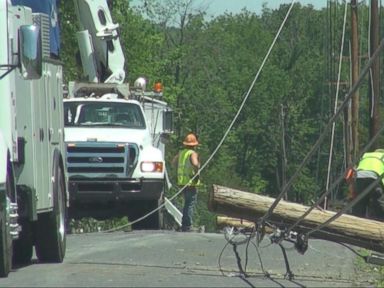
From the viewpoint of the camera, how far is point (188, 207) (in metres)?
22.6

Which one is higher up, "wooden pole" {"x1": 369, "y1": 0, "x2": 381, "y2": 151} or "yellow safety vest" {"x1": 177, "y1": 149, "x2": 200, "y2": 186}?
"wooden pole" {"x1": 369, "y1": 0, "x2": 381, "y2": 151}

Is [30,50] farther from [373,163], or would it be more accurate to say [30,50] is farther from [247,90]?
[247,90]

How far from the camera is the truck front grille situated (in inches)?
835

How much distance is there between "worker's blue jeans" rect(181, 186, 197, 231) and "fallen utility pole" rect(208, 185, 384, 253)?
8971 millimetres

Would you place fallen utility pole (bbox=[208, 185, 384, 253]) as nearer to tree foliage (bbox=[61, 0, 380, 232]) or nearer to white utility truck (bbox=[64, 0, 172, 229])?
white utility truck (bbox=[64, 0, 172, 229])

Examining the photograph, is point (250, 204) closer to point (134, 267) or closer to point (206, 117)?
point (134, 267)

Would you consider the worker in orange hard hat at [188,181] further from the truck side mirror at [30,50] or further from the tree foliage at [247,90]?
the tree foliage at [247,90]

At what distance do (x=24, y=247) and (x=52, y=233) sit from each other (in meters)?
0.58

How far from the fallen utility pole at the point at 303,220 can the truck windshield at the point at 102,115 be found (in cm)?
852

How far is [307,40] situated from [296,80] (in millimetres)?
5254

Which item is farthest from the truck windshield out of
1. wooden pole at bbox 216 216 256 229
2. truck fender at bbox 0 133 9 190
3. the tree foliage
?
the tree foliage

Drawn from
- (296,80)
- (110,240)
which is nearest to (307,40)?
(296,80)

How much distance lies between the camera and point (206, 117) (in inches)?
3285

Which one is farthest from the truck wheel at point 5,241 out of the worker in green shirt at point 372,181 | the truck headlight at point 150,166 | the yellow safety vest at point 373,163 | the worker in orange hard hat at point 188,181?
the worker in orange hard hat at point 188,181
